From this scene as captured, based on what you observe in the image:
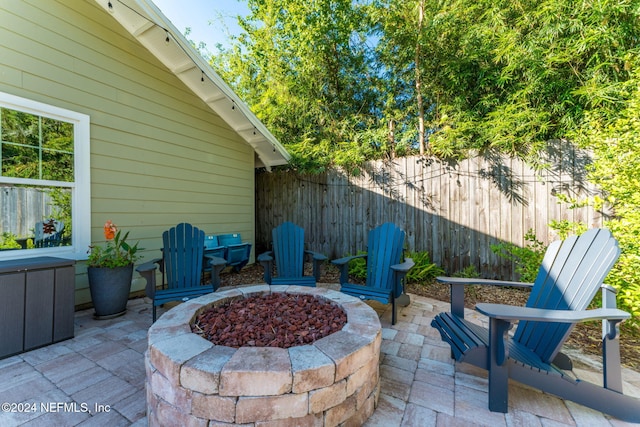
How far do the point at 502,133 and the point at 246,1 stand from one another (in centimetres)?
638

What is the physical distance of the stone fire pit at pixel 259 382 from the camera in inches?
46.6

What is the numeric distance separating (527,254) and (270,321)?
2994 millimetres

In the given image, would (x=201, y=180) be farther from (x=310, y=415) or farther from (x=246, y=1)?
(x=246, y=1)

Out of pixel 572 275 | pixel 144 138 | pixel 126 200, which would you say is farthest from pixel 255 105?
pixel 572 275

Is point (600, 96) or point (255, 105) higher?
point (255, 105)

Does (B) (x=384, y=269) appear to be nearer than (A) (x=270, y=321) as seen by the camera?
No

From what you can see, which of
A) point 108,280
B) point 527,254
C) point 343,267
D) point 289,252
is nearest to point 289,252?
point 289,252

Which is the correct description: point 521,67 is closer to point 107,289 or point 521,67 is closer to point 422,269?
point 422,269

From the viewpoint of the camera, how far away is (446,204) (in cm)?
400

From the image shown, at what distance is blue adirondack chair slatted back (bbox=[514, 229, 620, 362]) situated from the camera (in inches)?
59.7

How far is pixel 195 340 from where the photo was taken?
1.46 metres

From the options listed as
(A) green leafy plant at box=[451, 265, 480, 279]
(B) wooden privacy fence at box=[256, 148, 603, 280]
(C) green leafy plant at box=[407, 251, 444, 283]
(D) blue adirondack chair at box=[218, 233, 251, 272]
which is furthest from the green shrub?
(D) blue adirondack chair at box=[218, 233, 251, 272]

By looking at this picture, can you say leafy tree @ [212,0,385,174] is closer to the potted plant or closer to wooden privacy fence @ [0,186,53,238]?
the potted plant

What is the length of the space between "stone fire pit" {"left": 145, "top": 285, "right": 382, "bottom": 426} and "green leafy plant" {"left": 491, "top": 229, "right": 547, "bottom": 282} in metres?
2.44
